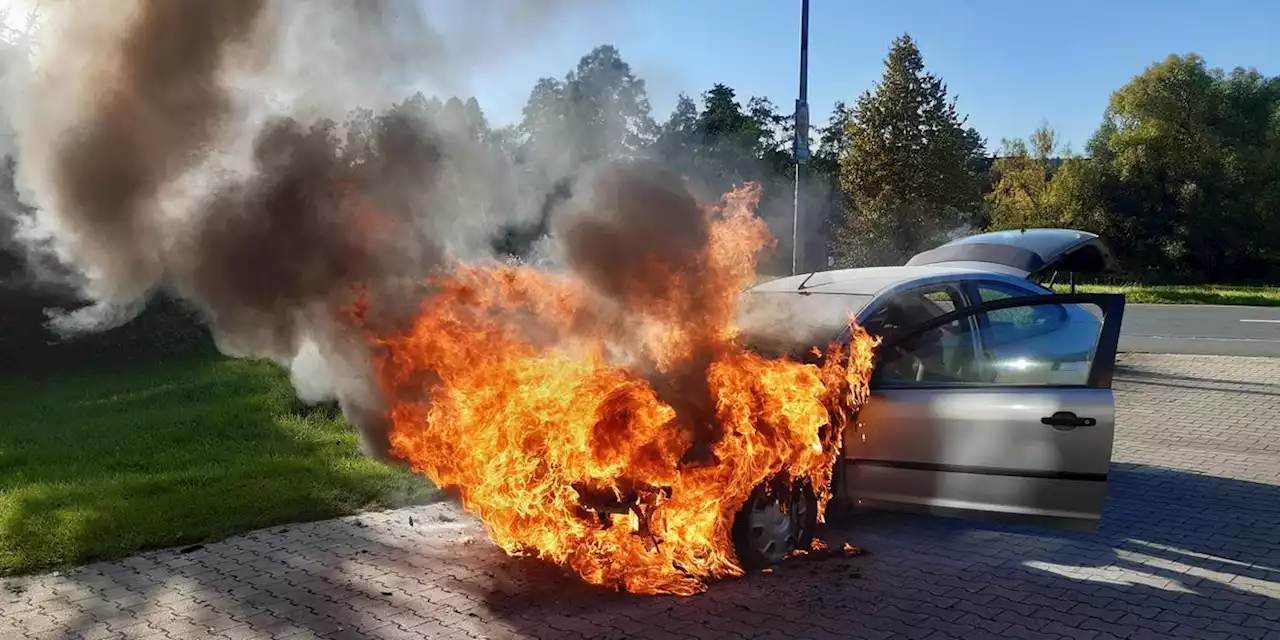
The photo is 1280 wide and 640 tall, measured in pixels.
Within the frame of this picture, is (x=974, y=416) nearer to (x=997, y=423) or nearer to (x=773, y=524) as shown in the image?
(x=997, y=423)

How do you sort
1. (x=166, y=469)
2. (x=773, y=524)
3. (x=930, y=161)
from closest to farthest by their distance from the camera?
(x=773, y=524) → (x=166, y=469) → (x=930, y=161)

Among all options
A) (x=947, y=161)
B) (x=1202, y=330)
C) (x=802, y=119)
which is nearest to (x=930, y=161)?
(x=947, y=161)

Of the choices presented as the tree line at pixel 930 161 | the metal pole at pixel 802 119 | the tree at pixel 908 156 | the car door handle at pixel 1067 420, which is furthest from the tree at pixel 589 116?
the tree at pixel 908 156

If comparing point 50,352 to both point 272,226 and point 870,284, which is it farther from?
point 870,284

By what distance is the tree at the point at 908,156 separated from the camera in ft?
80.5

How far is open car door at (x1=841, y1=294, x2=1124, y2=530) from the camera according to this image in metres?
4.96

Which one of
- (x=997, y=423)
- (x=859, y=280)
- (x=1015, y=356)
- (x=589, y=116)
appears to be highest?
(x=589, y=116)

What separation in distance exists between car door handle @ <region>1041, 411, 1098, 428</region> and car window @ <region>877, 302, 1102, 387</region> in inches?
9.5

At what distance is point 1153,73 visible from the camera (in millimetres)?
36031

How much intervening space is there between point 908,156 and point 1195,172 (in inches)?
663

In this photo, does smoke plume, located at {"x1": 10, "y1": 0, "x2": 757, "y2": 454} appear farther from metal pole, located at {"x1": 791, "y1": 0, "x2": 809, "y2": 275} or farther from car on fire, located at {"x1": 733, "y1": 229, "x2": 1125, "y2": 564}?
metal pole, located at {"x1": 791, "y1": 0, "x2": 809, "y2": 275}

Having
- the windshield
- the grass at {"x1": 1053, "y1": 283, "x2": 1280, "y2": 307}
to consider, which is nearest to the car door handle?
the windshield

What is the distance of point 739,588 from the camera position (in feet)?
16.0

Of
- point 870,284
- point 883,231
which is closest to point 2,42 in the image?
point 870,284
